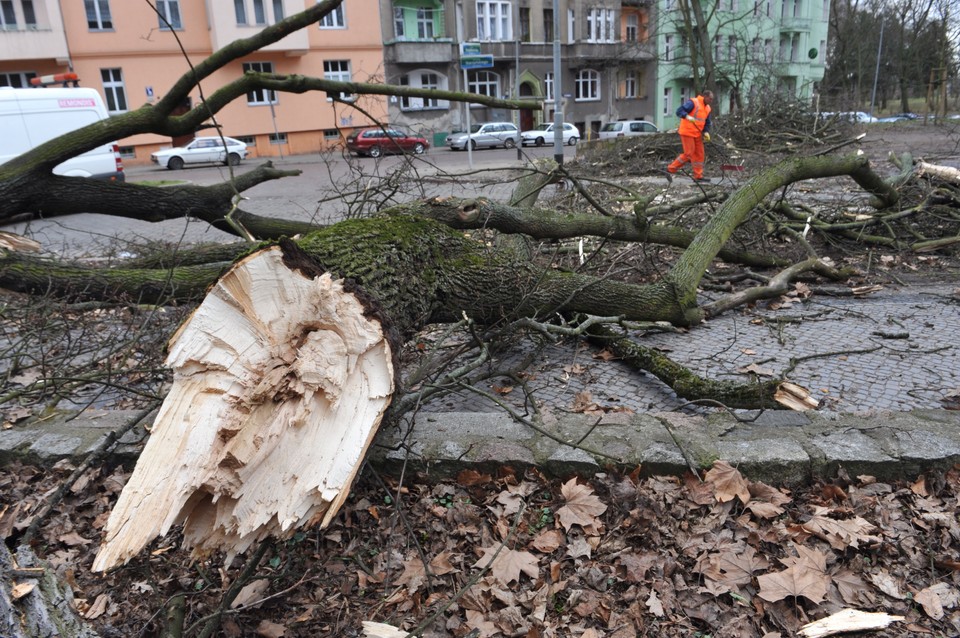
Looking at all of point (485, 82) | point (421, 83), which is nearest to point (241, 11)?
point (421, 83)

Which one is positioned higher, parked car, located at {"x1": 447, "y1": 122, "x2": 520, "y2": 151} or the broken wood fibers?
parked car, located at {"x1": 447, "y1": 122, "x2": 520, "y2": 151}

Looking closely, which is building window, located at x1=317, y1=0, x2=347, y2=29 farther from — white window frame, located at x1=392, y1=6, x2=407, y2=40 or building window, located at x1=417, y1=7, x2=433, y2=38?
building window, located at x1=417, y1=7, x2=433, y2=38

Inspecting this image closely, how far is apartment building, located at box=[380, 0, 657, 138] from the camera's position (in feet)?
118

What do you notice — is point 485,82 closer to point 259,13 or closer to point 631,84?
point 631,84

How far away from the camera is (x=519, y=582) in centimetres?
256

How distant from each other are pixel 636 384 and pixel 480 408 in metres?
1.08

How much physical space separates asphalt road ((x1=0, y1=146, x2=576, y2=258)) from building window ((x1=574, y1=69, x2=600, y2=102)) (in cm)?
2308

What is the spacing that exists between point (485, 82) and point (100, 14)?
20.5m

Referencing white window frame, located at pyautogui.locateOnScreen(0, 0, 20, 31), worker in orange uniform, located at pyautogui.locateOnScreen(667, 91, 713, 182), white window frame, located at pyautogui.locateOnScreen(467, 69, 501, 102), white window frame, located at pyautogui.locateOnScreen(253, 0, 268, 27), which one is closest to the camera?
worker in orange uniform, located at pyautogui.locateOnScreen(667, 91, 713, 182)

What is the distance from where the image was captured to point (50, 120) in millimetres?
14977

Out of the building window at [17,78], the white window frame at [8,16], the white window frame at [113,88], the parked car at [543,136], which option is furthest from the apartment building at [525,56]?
the building window at [17,78]

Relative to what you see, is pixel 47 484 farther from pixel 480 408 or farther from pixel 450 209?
pixel 450 209

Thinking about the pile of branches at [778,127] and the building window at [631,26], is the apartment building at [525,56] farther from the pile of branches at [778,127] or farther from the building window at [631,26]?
the pile of branches at [778,127]

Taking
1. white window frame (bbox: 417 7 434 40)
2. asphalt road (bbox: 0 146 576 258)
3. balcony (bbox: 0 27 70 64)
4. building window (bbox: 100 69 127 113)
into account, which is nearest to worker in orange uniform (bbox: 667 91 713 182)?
asphalt road (bbox: 0 146 576 258)
